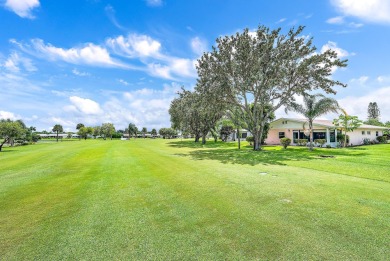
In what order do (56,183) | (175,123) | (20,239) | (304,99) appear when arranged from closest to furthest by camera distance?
1. (20,239)
2. (56,183)
3. (304,99)
4. (175,123)

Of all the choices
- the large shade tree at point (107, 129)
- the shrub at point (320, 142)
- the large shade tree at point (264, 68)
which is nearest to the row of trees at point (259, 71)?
the large shade tree at point (264, 68)

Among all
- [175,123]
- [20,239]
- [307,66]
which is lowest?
[20,239]

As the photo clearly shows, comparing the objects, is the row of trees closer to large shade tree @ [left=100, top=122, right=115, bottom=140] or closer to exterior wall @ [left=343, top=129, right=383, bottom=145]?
exterior wall @ [left=343, top=129, right=383, bottom=145]

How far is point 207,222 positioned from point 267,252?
5.34ft

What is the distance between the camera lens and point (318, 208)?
599 centimetres

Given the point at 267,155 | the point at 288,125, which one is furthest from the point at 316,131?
the point at 267,155

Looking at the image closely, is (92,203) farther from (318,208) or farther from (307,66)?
→ (307,66)

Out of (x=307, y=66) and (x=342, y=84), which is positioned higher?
(x=307, y=66)

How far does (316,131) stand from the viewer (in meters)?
33.7

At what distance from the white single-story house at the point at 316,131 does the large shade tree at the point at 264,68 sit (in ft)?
26.9

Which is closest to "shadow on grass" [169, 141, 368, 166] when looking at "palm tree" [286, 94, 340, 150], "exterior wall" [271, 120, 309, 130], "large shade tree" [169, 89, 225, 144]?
"palm tree" [286, 94, 340, 150]

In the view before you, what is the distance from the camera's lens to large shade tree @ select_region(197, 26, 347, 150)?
25.2 meters

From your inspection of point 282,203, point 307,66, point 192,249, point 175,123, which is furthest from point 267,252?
point 175,123

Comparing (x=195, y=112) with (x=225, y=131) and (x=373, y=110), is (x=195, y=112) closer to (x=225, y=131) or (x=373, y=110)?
(x=225, y=131)
